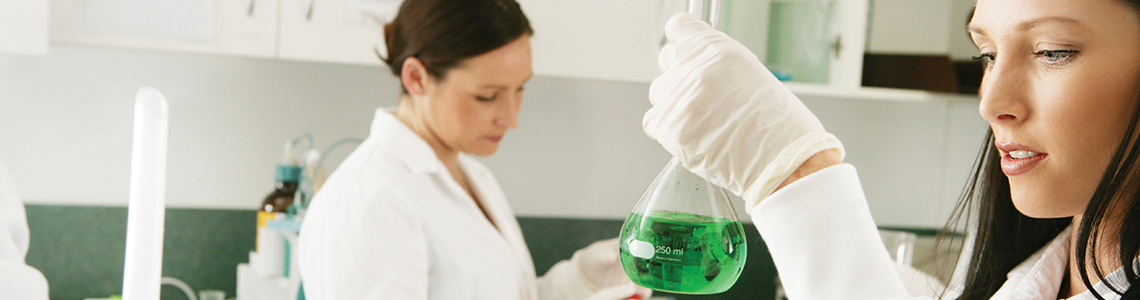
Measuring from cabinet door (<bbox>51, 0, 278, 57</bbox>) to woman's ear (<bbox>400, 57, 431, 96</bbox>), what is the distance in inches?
13.3

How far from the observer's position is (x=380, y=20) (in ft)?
5.34

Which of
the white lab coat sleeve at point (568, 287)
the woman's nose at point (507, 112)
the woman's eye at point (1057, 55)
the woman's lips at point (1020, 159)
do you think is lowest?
the white lab coat sleeve at point (568, 287)

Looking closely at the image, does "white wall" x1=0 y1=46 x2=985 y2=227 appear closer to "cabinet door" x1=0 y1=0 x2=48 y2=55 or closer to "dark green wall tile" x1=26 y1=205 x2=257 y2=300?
"dark green wall tile" x1=26 y1=205 x2=257 y2=300

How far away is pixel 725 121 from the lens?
2.29 ft

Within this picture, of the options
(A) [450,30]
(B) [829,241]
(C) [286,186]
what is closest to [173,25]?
(C) [286,186]

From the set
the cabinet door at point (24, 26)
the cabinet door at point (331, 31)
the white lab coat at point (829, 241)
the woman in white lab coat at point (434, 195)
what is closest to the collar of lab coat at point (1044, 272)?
the white lab coat at point (829, 241)

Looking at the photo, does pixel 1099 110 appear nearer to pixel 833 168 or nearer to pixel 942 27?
pixel 833 168

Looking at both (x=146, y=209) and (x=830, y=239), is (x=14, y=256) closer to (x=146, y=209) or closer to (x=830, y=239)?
(x=146, y=209)

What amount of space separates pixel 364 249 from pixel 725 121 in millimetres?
722

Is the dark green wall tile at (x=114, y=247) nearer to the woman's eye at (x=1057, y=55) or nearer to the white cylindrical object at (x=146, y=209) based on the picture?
the white cylindrical object at (x=146, y=209)

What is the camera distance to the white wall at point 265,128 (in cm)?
183

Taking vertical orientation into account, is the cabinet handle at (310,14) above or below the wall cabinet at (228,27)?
above

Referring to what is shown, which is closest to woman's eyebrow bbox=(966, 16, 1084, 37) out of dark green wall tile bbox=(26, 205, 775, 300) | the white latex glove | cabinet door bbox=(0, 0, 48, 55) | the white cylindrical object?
the white latex glove

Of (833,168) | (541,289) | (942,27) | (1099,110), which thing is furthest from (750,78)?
(942,27)
